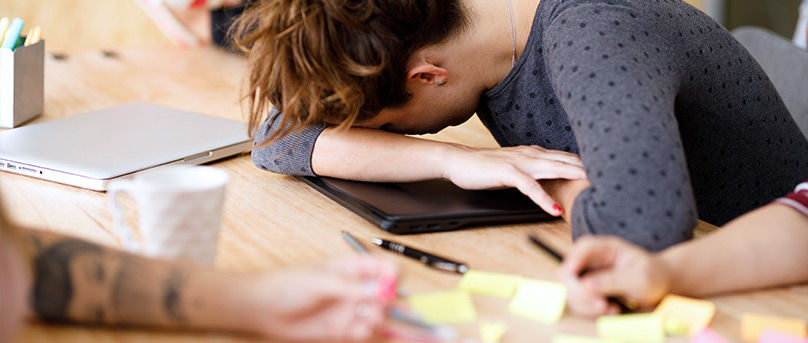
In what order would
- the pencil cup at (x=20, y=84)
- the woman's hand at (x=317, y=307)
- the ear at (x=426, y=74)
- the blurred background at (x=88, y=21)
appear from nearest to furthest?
the woman's hand at (x=317, y=307) → the ear at (x=426, y=74) → the pencil cup at (x=20, y=84) → the blurred background at (x=88, y=21)

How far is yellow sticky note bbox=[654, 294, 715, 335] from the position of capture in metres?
0.62

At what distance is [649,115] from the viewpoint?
→ 73cm

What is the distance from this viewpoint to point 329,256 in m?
0.77

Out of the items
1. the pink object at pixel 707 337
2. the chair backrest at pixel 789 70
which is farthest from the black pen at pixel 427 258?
the chair backrest at pixel 789 70

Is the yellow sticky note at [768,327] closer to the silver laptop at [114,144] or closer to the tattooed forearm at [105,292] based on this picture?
the tattooed forearm at [105,292]

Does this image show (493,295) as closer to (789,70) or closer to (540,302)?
(540,302)

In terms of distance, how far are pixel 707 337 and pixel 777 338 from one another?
54mm

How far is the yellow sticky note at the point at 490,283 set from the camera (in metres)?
0.68

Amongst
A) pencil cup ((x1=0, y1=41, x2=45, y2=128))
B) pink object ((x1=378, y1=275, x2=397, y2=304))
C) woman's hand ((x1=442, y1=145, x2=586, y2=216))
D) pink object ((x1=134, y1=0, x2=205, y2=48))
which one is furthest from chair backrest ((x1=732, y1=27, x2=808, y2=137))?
pink object ((x1=134, y1=0, x2=205, y2=48))

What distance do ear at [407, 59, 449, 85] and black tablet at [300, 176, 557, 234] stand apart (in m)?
0.14

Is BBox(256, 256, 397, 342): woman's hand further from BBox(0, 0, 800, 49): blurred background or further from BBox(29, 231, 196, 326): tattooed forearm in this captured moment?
BBox(0, 0, 800, 49): blurred background

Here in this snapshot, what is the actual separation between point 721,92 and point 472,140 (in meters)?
0.47

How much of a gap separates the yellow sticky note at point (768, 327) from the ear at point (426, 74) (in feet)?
1.65

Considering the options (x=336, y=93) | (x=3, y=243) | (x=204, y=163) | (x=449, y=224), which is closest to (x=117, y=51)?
(x=204, y=163)
